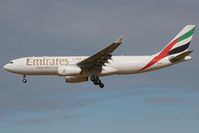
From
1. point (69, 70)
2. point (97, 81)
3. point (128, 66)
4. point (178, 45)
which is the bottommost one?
point (97, 81)

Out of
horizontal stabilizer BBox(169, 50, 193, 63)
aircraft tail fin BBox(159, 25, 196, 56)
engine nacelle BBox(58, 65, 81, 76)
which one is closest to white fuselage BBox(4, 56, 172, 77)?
horizontal stabilizer BBox(169, 50, 193, 63)

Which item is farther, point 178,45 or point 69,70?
point 178,45

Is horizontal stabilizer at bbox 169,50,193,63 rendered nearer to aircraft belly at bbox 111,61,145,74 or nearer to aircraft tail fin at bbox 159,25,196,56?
aircraft tail fin at bbox 159,25,196,56

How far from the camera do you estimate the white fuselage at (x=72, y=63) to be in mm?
54594

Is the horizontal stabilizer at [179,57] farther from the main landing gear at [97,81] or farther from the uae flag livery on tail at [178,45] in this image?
the main landing gear at [97,81]

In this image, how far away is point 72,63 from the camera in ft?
182

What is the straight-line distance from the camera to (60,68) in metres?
53.9

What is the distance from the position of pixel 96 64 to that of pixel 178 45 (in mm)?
9801

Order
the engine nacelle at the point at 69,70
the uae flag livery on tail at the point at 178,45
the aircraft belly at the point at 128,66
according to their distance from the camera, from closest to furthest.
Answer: the engine nacelle at the point at 69,70, the aircraft belly at the point at 128,66, the uae flag livery on tail at the point at 178,45

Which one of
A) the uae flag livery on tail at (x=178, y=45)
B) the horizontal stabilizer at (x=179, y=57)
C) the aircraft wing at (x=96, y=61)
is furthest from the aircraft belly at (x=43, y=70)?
the horizontal stabilizer at (x=179, y=57)

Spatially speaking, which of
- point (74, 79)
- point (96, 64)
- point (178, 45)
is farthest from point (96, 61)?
point (178, 45)

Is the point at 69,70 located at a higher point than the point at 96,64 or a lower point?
lower

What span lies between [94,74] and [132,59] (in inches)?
166

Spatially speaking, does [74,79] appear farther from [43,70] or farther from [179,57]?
[179,57]
